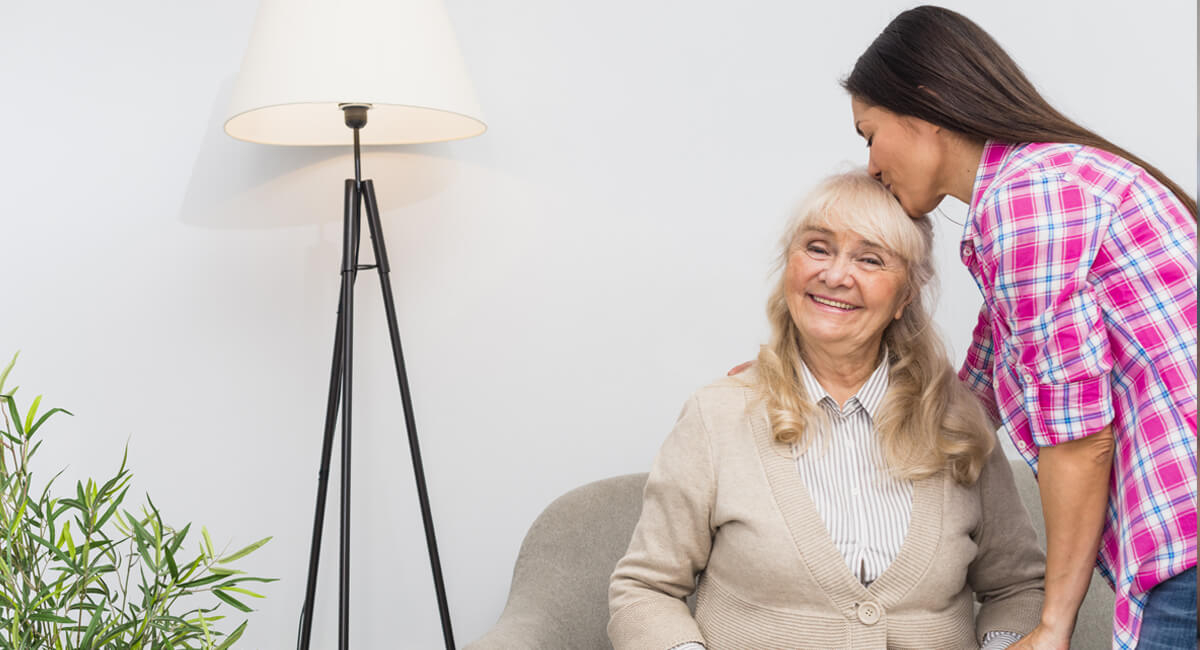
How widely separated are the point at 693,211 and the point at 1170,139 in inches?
41.4

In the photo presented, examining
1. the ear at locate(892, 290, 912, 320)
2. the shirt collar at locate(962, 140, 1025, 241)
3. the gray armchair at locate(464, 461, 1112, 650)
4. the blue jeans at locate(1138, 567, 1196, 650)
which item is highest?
the shirt collar at locate(962, 140, 1025, 241)

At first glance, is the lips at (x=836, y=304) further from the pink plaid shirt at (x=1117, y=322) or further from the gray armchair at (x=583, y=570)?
the gray armchair at (x=583, y=570)

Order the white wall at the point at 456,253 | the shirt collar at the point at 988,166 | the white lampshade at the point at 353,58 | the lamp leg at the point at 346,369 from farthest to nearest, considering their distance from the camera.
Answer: the white wall at the point at 456,253
the lamp leg at the point at 346,369
the white lampshade at the point at 353,58
the shirt collar at the point at 988,166

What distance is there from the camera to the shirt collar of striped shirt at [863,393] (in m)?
1.56

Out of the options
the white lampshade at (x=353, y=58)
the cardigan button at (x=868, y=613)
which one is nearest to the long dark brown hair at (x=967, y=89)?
the cardigan button at (x=868, y=613)

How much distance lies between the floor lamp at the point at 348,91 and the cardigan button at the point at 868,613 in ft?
3.09

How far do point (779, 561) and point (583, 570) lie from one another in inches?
23.8

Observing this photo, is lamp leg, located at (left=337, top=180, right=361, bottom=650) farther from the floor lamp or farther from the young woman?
the young woman

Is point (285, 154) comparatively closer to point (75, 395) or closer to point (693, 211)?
point (75, 395)

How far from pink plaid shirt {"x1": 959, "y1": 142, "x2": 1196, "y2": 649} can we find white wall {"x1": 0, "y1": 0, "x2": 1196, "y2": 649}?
1104 millimetres

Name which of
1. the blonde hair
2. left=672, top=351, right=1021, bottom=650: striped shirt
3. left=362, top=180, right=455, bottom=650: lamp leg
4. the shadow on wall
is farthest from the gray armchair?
the shadow on wall

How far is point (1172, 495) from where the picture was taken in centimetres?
113

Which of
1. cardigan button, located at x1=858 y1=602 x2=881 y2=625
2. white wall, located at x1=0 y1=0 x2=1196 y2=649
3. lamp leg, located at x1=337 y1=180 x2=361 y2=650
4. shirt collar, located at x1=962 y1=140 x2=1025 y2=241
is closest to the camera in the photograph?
shirt collar, located at x1=962 y1=140 x2=1025 y2=241

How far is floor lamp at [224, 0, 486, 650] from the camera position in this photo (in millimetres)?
1757
